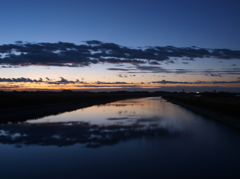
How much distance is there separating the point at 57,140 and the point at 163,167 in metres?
6.25

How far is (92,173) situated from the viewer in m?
6.94

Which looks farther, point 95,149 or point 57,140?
point 57,140

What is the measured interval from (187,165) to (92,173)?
2740 mm

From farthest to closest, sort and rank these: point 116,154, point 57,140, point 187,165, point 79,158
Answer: point 57,140, point 116,154, point 79,158, point 187,165

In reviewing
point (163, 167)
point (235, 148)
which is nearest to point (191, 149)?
point (235, 148)

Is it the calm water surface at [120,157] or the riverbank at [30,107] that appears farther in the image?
the riverbank at [30,107]

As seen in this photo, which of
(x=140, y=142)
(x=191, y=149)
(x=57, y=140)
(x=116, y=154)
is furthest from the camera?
(x=57, y=140)

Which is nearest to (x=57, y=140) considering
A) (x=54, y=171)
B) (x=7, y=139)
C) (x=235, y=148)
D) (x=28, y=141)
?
(x=28, y=141)

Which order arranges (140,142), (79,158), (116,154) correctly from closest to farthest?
1. (79,158)
2. (116,154)
3. (140,142)

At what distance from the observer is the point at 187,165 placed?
25.3 feet

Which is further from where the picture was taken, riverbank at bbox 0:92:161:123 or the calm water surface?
riverbank at bbox 0:92:161:123

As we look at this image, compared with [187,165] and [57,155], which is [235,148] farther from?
[57,155]

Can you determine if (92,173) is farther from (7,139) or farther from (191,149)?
(7,139)

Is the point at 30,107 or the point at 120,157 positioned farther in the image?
the point at 30,107
